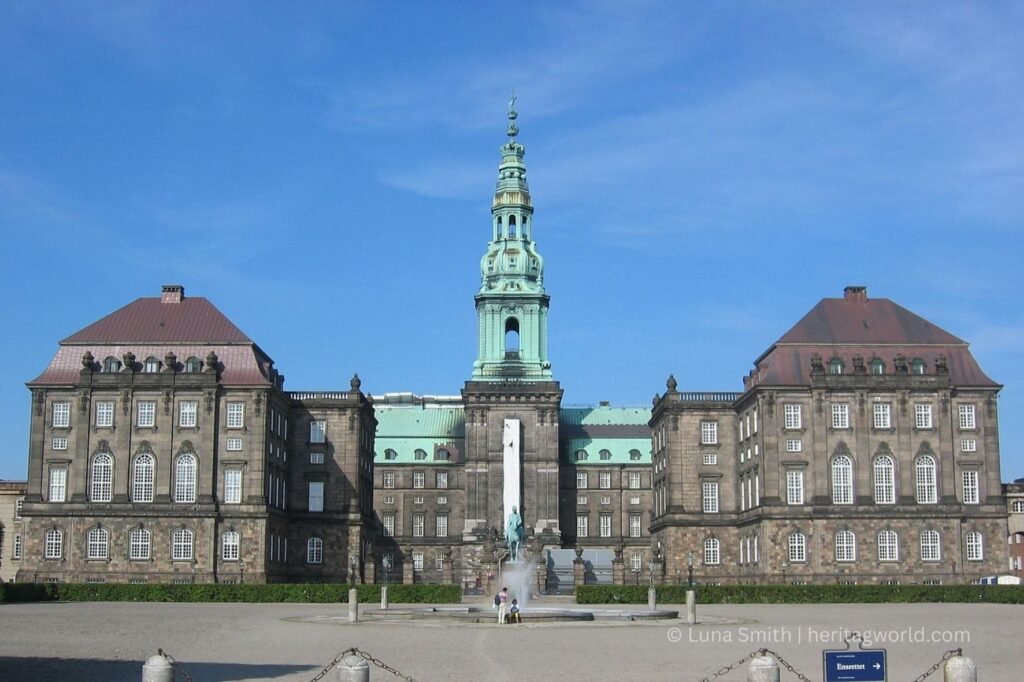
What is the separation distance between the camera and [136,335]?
100188 millimetres

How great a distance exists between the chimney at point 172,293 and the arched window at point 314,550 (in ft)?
71.3

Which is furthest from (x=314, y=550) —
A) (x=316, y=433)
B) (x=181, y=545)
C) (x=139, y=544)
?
(x=139, y=544)

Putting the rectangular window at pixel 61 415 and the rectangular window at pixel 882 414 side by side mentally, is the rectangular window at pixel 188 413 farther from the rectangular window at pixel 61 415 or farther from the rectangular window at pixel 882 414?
the rectangular window at pixel 882 414

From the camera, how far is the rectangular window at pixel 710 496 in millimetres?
111812

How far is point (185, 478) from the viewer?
96.9 metres

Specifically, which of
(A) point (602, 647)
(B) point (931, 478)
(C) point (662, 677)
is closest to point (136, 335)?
(B) point (931, 478)

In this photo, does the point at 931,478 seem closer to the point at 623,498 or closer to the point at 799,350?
the point at 799,350

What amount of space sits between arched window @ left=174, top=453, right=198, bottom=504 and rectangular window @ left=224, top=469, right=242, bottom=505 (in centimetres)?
220

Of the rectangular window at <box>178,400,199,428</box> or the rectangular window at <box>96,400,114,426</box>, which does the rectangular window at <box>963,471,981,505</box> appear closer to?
the rectangular window at <box>178,400,199,428</box>

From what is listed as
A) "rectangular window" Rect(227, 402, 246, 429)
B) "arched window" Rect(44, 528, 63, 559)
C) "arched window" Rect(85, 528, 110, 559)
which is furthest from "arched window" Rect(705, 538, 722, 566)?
"arched window" Rect(44, 528, 63, 559)

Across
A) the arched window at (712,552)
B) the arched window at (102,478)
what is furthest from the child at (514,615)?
the arched window at (712,552)

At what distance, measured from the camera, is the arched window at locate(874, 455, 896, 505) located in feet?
327

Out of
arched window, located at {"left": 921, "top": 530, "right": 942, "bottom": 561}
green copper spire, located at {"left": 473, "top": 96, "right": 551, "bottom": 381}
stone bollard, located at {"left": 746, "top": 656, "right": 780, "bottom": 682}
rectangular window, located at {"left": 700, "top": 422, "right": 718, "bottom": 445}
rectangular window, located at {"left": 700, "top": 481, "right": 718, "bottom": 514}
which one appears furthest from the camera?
green copper spire, located at {"left": 473, "top": 96, "right": 551, "bottom": 381}

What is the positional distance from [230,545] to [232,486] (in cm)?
412
